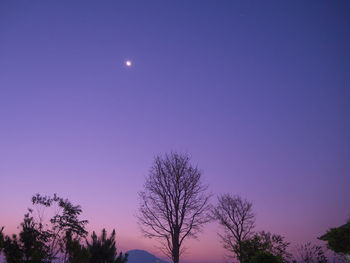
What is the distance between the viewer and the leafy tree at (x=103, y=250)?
11344 millimetres

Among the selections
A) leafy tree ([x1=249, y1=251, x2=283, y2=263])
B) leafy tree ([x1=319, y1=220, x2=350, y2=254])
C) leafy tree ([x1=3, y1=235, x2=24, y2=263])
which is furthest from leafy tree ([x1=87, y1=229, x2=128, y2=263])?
leafy tree ([x1=319, y1=220, x2=350, y2=254])

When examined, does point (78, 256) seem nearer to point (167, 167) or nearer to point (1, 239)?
point (1, 239)

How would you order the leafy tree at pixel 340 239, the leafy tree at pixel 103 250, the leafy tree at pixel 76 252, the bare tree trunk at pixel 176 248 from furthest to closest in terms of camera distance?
the bare tree trunk at pixel 176 248 → the leafy tree at pixel 340 239 → the leafy tree at pixel 103 250 → the leafy tree at pixel 76 252

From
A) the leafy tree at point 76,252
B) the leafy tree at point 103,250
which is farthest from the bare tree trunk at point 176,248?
the leafy tree at point 76,252

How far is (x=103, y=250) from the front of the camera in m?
11.4

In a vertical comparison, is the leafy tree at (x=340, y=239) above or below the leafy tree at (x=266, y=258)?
above

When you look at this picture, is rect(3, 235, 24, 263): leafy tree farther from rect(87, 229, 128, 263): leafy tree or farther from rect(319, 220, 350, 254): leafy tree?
rect(319, 220, 350, 254): leafy tree

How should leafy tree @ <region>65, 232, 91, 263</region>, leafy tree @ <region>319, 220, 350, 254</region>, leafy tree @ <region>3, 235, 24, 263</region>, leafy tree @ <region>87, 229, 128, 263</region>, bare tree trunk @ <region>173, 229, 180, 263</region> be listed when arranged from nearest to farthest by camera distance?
leafy tree @ <region>65, 232, 91, 263</region>, leafy tree @ <region>87, 229, 128, 263</region>, leafy tree @ <region>3, 235, 24, 263</region>, leafy tree @ <region>319, 220, 350, 254</region>, bare tree trunk @ <region>173, 229, 180, 263</region>

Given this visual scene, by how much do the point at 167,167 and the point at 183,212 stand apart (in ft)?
15.3

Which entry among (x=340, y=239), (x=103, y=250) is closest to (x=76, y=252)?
(x=103, y=250)

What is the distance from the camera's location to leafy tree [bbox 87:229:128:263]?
11344mm

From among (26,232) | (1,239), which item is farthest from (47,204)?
(1,239)

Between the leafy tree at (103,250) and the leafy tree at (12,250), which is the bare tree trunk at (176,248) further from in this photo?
the leafy tree at (12,250)

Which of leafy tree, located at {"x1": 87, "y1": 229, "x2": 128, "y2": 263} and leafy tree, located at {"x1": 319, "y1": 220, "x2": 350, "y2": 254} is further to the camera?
leafy tree, located at {"x1": 319, "y1": 220, "x2": 350, "y2": 254}
